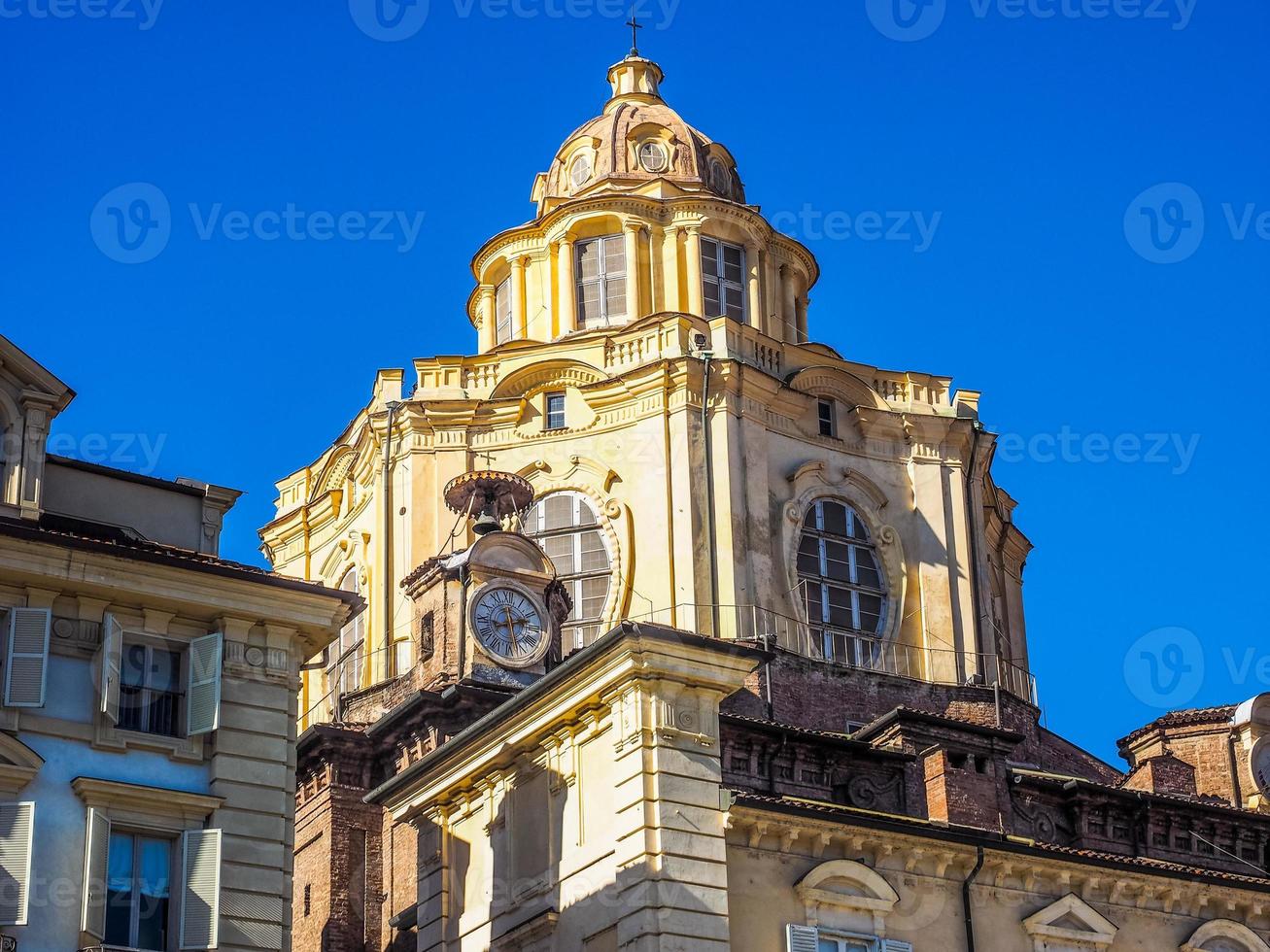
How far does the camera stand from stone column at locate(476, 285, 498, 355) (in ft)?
215

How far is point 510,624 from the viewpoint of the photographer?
164 feet

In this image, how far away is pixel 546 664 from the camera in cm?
4981

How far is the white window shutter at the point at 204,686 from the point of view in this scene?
3216 centimetres

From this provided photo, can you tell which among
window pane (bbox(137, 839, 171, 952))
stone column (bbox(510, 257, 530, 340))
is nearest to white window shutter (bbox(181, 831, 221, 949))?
window pane (bbox(137, 839, 171, 952))

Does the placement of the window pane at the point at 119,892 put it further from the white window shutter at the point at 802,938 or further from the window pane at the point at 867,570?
the window pane at the point at 867,570

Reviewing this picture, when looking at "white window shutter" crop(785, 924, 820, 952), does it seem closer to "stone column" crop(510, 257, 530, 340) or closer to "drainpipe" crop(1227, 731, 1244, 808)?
"drainpipe" crop(1227, 731, 1244, 808)

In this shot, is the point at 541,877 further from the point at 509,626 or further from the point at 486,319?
the point at 486,319

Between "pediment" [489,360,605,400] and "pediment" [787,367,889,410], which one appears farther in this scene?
"pediment" [787,367,889,410]

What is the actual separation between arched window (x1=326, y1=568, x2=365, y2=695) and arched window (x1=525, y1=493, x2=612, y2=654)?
515 centimetres

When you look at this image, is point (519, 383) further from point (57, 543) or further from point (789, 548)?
point (57, 543)

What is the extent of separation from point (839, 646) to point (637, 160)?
52.5 feet

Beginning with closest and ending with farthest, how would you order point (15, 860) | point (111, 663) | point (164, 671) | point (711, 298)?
point (15, 860) → point (111, 663) → point (164, 671) → point (711, 298)

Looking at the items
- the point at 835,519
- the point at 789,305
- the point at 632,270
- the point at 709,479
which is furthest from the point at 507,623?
the point at 789,305

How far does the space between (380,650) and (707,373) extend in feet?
34.1
